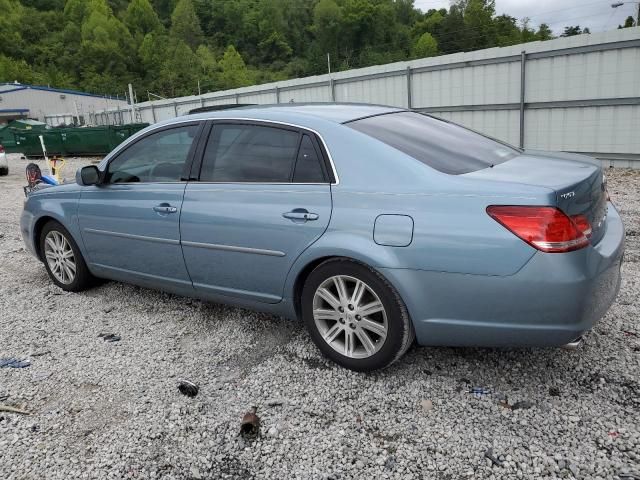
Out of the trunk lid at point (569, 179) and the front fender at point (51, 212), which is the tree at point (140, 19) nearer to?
the front fender at point (51, 212)

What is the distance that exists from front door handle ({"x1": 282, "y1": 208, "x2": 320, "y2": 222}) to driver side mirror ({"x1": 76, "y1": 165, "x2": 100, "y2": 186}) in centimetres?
197

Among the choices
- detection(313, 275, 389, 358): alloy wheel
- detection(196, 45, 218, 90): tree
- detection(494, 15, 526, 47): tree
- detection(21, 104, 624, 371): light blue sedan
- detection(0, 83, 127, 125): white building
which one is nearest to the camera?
detection(21, 104, 624, 371): light blue sedan

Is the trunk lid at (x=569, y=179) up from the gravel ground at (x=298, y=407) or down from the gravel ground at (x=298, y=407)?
up

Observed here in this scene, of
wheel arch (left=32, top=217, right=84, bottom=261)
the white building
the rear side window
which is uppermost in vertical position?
the white building

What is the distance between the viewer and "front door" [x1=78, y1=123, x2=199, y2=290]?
3.76 meters

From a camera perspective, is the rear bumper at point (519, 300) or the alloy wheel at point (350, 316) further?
the alloy wheel at point (350, 316)

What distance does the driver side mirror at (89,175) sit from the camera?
4.21 metres

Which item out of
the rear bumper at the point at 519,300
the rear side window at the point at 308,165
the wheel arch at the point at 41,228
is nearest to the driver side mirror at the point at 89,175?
the wheel arch at the point at 41,228

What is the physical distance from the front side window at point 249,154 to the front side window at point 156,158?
25 cm

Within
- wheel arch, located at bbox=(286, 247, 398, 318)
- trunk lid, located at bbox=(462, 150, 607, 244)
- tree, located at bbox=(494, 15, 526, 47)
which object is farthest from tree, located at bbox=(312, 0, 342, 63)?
wheel arch, located at bbox=(286, 247, 398, 318)

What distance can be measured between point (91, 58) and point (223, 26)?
132 feet

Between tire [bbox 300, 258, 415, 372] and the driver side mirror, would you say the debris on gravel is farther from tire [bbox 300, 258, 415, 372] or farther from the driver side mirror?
the driver side mirror

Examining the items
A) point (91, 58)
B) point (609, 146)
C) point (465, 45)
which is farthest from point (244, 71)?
point (609, 146)

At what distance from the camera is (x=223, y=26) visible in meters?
132
